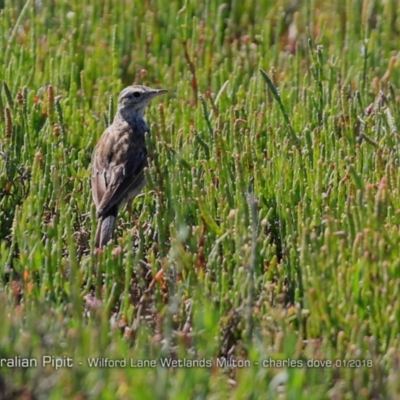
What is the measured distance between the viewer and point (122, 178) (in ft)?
20.3

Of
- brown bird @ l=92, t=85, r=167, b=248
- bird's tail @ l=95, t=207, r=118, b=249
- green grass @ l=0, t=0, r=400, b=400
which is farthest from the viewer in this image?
brown bird @ l=92, t=85, r=167, b=248

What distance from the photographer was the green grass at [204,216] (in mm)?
3902

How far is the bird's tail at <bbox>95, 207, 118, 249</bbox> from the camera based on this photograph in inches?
211

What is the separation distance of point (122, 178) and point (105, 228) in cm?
73

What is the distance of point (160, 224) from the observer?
499cm

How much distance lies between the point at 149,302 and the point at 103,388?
4.01 feet

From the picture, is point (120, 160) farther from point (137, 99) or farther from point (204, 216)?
point (204, 216)

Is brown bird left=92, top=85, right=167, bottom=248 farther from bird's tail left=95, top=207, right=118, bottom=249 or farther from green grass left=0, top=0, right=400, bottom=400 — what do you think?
green grass left=0, top=0, right=400, bottom=400

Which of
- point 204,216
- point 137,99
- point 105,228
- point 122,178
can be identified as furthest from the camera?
point 137,99

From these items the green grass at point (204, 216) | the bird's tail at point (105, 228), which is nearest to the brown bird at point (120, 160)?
the bird's tail at point (105, 228)

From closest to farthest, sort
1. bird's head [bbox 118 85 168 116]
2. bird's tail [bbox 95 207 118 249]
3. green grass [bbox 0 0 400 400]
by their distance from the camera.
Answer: green grass [bbox 0 0 400 400] → bird's tail [bbox 95 207 118 249] → bird's head [bbox 118 85 168 116]

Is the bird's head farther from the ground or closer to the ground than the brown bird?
farther from the ground

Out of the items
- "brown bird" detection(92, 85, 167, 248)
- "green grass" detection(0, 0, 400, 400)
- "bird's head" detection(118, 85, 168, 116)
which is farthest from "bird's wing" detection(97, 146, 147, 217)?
"bird's head" detection(118, 85, 168, 116)

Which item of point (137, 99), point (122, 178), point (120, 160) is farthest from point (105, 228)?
point (137, 99)
